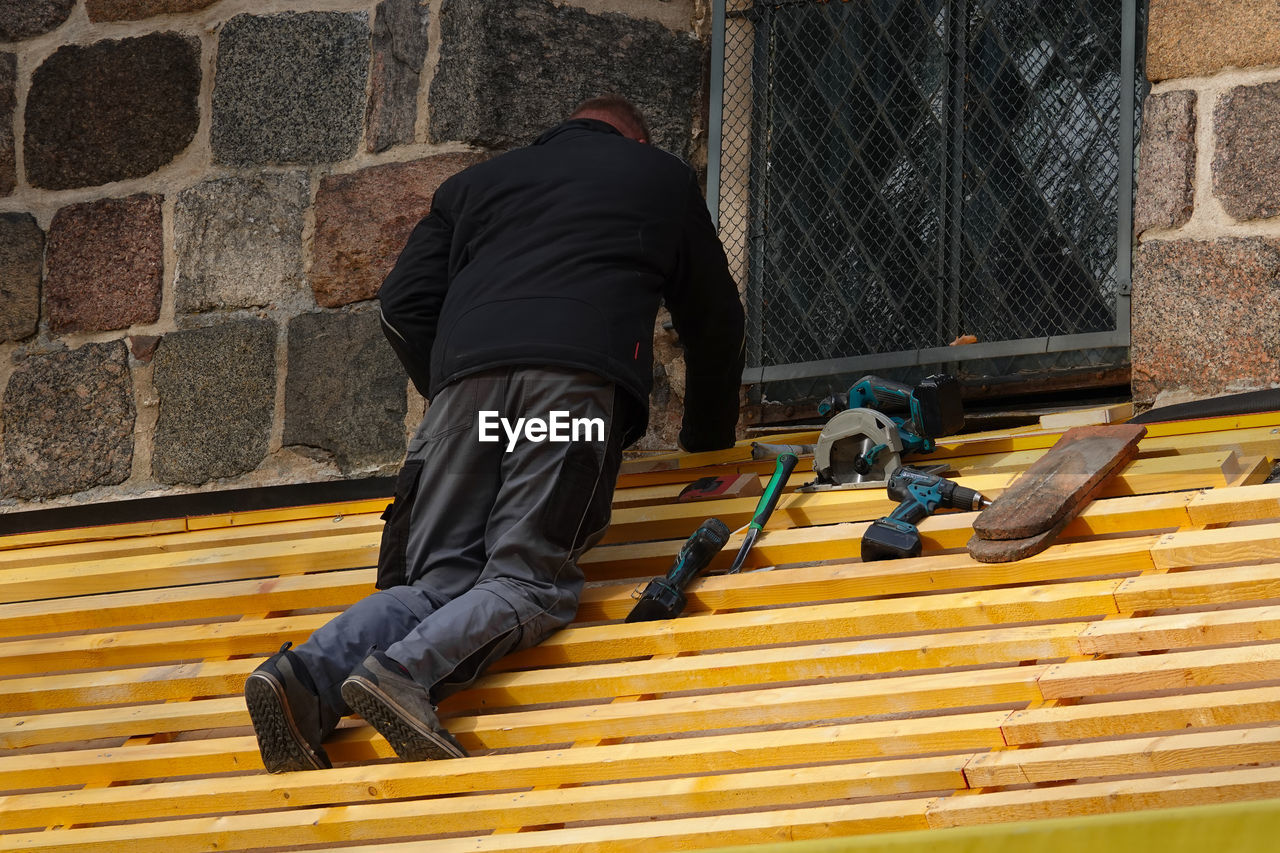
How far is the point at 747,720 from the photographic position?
2426 mm

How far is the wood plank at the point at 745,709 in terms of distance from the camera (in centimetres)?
232

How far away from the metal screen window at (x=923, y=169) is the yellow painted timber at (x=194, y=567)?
1.47m

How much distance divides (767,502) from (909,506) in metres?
0.33

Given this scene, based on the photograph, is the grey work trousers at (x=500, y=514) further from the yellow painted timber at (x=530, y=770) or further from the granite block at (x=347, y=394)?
the granite block at (x=347, y=394)

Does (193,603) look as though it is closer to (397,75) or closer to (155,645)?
(155,645)

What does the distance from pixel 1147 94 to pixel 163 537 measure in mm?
2825

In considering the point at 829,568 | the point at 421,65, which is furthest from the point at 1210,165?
the point at 421,65

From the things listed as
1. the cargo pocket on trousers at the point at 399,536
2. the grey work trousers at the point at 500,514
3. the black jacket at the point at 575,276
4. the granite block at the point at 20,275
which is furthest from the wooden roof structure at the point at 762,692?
the granite block at the point at 20,275

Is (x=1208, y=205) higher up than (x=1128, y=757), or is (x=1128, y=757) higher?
(x=1208, y=205)

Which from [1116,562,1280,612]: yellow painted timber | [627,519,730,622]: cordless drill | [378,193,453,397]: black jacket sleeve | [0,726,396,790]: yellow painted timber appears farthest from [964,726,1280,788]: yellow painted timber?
[378,193,453,397]: black jacket sleeve

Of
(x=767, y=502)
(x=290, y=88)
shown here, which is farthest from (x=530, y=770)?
(x=290, y=88)

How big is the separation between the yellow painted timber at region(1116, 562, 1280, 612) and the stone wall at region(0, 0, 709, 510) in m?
1.97

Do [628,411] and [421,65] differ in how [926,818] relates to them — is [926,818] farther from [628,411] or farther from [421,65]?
[421,65]

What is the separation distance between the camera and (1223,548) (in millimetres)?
2572
